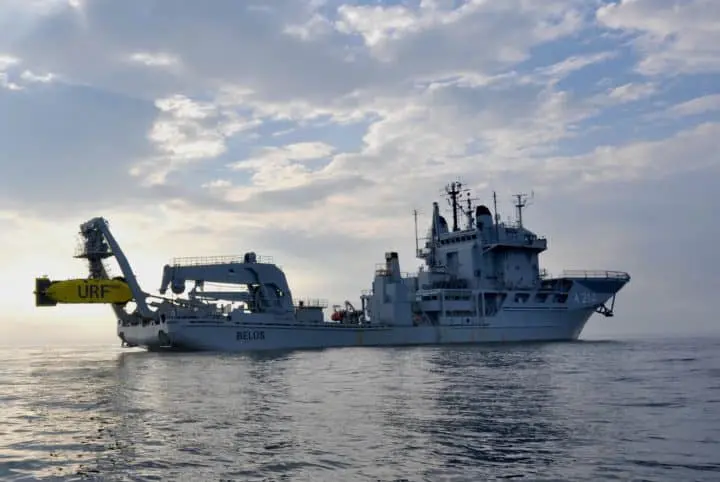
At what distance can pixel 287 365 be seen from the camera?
3219 cm

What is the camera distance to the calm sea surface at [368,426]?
1084 centimetres

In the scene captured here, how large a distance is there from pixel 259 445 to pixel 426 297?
41818mm

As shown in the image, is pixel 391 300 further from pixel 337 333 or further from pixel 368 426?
pixel 368 426

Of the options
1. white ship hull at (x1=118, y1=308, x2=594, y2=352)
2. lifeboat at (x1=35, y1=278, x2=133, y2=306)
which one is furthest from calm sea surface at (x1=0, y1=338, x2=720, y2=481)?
white ship hull at (x1=118, y1=308, x2=594, y2=352)

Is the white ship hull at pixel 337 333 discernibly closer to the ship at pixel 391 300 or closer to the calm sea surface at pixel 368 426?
the ship at pixel 391 300

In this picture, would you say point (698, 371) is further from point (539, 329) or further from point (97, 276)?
point (97, 276)

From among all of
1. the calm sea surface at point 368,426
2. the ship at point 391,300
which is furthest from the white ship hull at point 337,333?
the calm sea surface at point 368,426

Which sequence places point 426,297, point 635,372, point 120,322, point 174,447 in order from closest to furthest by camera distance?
point 174,447 < point 635,372 < point 120,322 < point 426,297

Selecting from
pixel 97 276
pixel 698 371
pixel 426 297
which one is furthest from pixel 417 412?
pixel 426 297

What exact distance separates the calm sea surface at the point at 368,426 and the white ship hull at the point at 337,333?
16052 millimetres

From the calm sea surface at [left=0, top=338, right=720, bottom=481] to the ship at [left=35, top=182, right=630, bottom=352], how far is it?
53.8 ft

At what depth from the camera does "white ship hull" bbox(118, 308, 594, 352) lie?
143 feet

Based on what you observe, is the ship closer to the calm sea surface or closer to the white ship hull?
the white ship hull

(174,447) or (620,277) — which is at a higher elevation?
(620,277)
